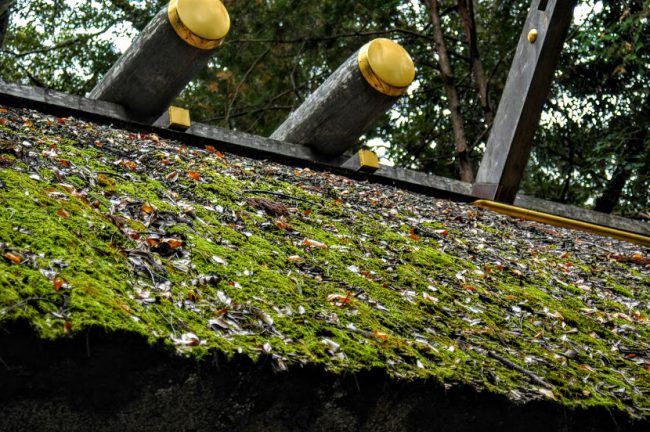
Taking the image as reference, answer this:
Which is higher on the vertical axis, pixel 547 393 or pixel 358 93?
pixel 358 93

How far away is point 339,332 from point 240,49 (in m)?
9.09

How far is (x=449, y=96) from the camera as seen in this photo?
9.67m

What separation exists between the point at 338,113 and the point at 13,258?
2.56 m

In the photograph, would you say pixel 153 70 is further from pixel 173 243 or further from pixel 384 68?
pixel 173 243

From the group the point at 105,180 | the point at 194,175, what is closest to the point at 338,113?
the point at 194,175

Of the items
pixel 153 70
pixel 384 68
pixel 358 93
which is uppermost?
pixel 384 68

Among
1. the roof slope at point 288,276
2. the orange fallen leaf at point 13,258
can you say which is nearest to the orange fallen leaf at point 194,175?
the roof slope at point 288,276

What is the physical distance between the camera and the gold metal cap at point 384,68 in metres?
3.66

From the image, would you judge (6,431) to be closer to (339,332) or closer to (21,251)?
(21,251)

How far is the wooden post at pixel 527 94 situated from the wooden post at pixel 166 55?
208 centimetres

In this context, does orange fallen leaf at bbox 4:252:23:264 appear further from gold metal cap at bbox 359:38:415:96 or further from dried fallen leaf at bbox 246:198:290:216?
gold metal cap at bbox 359:38:415:96

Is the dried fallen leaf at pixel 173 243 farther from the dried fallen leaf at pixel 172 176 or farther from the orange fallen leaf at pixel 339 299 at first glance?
the dried fallen leaf at pixel 172 176

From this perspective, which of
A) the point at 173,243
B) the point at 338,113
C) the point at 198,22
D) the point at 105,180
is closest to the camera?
the point at 173,243

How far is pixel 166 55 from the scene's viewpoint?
333 centimetres
